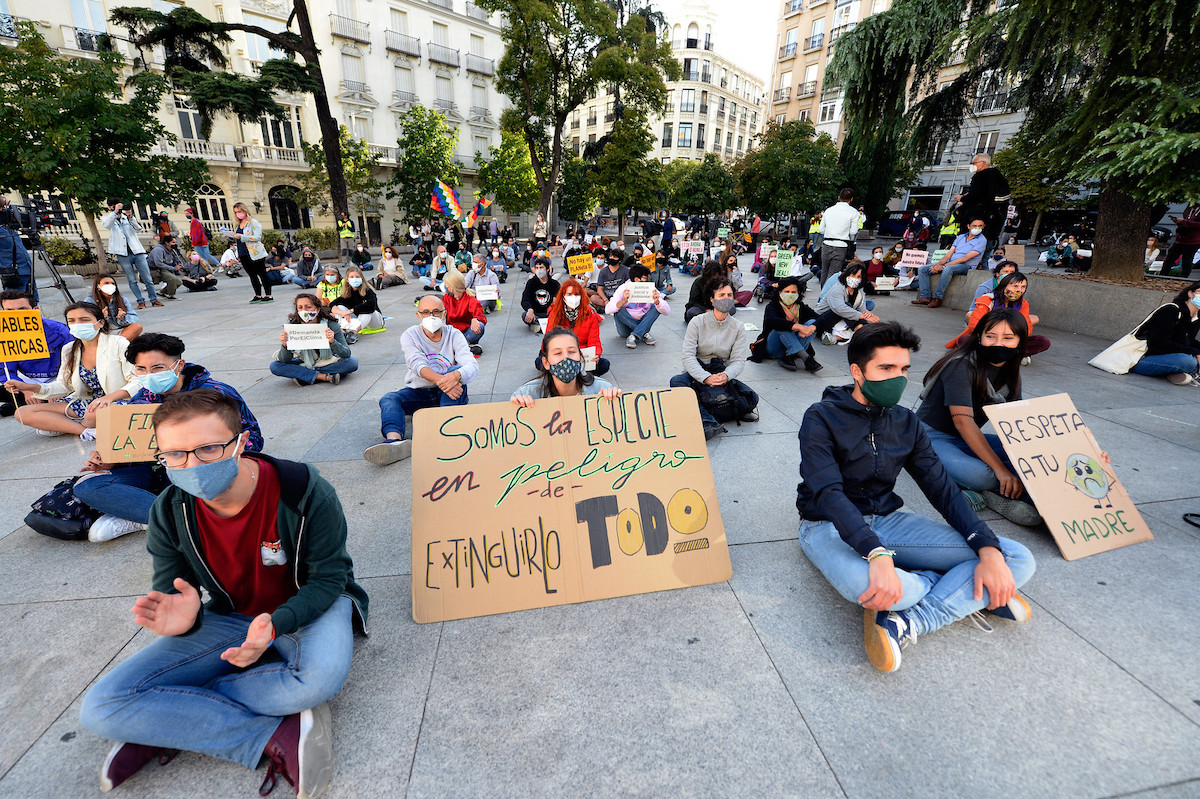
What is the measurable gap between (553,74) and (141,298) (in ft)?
61.6

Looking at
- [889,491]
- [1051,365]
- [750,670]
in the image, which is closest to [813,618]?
[750,670]

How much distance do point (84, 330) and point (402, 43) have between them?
1492 inches

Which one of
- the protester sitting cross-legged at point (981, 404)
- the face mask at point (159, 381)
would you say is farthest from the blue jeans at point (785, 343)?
the face mask at point (159, 381)

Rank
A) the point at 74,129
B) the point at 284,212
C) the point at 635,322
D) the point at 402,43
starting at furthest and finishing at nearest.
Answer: the point at 402,43 < the point at 284,212 < the point at 74,129 < the point at 635,322

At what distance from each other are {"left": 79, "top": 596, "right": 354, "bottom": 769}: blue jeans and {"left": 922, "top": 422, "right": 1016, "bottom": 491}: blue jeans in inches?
134

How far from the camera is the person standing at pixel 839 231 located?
984 cm

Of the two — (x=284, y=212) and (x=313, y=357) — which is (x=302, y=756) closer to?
(x=313, y=357)

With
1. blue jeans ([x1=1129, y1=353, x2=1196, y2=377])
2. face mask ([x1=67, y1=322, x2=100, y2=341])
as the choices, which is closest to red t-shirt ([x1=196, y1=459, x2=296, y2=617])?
face mask ([x1=67, y1=322, x2=100, y2=341])

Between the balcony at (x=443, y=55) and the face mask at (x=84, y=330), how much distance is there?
38433mm

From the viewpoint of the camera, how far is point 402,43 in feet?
110

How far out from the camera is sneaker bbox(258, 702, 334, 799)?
1.68 m

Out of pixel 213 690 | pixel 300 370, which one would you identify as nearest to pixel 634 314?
pixel 300 370

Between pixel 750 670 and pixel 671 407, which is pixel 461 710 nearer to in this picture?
pixel 750 670

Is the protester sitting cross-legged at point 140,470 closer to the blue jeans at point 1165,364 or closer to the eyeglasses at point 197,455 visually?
the eyeglasses at point 197,455
